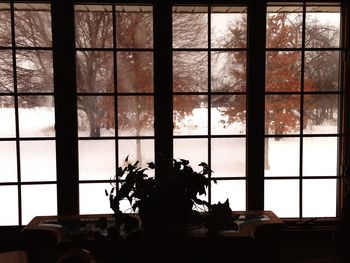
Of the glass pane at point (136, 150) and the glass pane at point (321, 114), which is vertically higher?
the glass pane at point (321, 114)

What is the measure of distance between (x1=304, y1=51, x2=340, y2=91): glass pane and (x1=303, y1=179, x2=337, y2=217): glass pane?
2.60 feet

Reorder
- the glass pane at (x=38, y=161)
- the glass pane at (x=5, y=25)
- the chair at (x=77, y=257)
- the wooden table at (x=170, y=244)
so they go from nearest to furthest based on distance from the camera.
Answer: the chair at (x=77, y=257) < the wooden table at (x=170, y=244) < the glass pane at (x=5, y=25) < the glass pane at (x=38, y=161)

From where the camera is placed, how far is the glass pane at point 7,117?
3.15 m

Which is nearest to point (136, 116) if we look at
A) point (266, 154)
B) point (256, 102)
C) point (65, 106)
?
point (65, 106)

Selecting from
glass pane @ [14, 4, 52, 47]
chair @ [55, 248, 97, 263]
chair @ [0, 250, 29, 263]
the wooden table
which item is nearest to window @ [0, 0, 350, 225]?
glass pane @ [14, 4, 52, 47]

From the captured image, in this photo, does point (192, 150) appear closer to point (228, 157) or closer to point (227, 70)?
point (228, 157)

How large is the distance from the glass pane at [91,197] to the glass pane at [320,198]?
1653mm

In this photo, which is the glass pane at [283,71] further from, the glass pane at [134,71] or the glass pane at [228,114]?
the glass pane at [134,71]

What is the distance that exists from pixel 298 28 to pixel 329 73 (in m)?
0.45

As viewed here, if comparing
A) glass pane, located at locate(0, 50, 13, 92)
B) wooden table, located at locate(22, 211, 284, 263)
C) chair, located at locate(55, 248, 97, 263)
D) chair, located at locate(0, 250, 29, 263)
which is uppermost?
glass pane, located at locate(0, 50, 13, 92)

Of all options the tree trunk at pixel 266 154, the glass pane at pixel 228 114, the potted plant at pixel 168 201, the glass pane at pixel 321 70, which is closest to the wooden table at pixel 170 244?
the potted plant at pixel 168 201

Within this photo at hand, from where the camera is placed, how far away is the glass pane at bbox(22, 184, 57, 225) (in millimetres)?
3230

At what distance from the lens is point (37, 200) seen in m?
3.25

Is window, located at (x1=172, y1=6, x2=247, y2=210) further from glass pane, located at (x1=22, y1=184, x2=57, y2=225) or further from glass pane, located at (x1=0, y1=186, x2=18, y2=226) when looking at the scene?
glass pane, located at (x1=0, y1=186, x2=18, y2=226)
